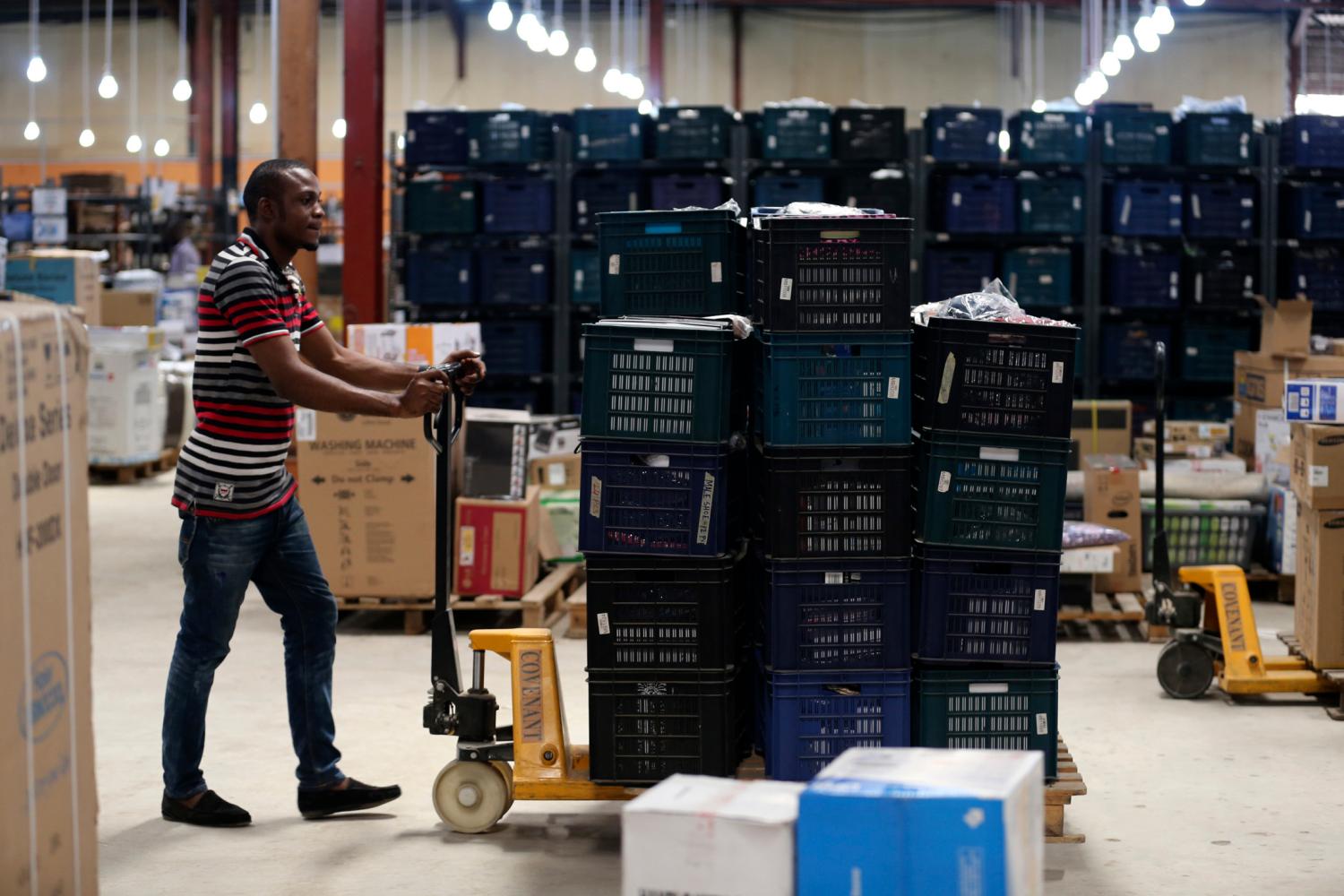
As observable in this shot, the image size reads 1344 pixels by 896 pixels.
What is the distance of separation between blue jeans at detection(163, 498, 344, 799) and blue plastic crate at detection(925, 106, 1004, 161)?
7533 mm

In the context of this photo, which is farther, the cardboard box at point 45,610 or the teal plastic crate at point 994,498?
the teal plastic crate at point 994,498

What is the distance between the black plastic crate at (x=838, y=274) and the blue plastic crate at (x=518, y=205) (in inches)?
273

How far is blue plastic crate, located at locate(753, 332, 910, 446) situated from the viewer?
453 cm

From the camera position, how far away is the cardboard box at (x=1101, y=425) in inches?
393

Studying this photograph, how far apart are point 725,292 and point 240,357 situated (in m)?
1.51

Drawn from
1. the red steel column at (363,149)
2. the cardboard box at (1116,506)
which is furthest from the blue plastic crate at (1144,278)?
the red steel column at (363,149)

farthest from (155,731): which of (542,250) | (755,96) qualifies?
(755,96)

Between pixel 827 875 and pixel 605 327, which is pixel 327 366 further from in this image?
pixel 827 875

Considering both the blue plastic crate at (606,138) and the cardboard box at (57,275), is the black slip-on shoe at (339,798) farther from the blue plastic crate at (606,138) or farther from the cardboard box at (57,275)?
the cardboard box at (57,275)

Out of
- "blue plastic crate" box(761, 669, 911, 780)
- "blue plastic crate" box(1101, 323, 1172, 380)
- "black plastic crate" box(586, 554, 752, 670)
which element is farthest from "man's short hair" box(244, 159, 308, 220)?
"blue plastic crate" box(1101, 323, 1172, 380)

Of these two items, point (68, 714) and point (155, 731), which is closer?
point (68, 714)

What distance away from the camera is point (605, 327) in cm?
456

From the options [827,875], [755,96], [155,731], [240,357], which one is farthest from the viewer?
[755,96]

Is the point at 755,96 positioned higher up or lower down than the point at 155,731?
higher up
